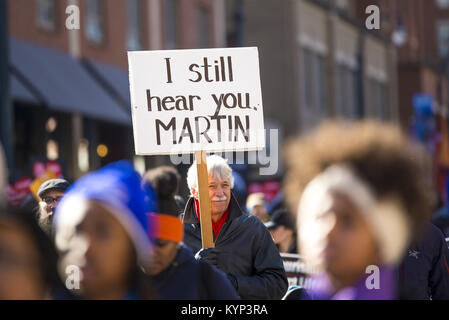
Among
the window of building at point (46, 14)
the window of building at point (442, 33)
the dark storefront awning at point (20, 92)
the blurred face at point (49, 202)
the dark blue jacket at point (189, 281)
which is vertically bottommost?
the dark blue jacket at point (189, 281)

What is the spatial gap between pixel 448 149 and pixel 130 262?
22.0 metres

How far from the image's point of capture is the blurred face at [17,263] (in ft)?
9.87

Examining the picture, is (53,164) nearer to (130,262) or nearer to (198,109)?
(198,109)

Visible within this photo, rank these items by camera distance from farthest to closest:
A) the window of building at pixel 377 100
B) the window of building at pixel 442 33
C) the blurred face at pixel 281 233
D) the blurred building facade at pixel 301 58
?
the window of building at pixel 442 33
the window of building at pixel 377 100
the blurred building facade at pixel 301 58
the blurred face at pixel 281 233

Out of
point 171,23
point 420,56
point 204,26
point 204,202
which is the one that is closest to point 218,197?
point 204,202

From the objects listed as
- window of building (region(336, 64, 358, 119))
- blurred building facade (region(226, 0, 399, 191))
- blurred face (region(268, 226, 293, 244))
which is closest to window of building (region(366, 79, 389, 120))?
blurred building facade (region(226, 0, 399, 191))

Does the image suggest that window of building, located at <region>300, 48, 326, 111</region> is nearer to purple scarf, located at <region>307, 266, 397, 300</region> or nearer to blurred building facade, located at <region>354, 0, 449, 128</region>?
blurred building facade, located at <region>354, 0, 449, 128</region>

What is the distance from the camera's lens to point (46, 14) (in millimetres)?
25125

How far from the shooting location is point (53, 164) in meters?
16.3

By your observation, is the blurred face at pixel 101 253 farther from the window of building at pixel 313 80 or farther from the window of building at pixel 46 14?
the window of building at pixel 313 80

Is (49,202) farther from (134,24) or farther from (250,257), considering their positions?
(134,24)

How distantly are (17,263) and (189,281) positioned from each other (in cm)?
116

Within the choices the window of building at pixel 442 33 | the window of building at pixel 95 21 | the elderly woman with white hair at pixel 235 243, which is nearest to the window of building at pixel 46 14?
the window of building at pixel 95 21

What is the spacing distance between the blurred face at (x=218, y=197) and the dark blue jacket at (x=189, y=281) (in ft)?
8.44
